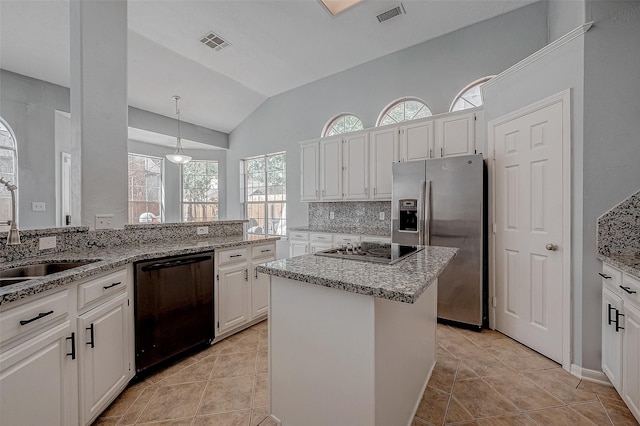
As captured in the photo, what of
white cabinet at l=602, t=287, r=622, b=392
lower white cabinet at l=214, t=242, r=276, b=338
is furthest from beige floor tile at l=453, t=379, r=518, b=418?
lower white cabinet at l=214, t=242, r=276, b=338

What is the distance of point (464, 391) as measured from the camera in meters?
1.86

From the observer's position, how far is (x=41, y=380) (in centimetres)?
121

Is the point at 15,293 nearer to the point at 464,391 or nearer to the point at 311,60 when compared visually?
the point at 464,391

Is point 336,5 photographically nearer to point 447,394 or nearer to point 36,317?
point 36,317

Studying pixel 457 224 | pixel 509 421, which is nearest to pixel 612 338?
pixel 509 421

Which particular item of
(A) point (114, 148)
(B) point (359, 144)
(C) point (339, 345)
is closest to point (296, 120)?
(B) point (359, 144)

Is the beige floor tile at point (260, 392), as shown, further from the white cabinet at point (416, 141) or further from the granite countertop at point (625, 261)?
the white cabinet at point (416, 141)

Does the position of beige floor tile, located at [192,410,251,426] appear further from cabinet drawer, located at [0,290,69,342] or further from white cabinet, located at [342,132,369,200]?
white cabinet, located at [342,132,369,200]

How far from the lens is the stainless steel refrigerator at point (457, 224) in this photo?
108 inches

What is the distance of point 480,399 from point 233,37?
15.8ft

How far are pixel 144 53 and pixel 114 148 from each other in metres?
2.73

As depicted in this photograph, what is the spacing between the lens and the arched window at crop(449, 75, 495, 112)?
3.51 meters

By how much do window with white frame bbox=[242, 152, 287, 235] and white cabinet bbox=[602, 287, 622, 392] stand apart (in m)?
4.63

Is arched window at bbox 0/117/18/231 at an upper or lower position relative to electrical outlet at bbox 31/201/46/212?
upper
